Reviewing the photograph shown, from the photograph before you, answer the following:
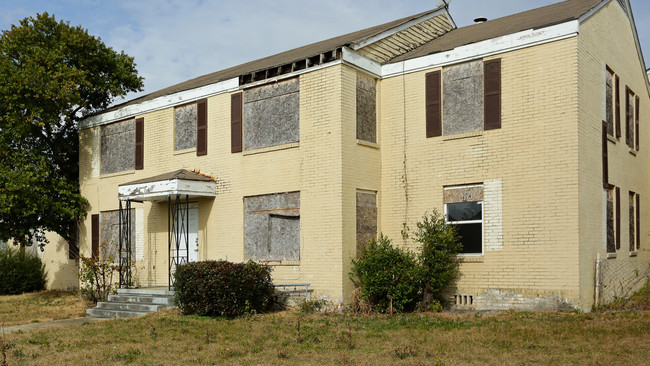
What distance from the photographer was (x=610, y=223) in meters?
15.7

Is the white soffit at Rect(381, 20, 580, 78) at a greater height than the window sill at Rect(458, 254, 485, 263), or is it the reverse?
the white soffit at Rect(381, 20, 580, 78)

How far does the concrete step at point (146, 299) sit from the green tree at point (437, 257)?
6.12 metres

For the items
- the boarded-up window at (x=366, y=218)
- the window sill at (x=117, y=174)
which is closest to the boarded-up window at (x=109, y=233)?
the window sill at (x=117, y=174)

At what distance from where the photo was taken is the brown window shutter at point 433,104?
15336mm

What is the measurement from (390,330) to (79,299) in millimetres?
12181

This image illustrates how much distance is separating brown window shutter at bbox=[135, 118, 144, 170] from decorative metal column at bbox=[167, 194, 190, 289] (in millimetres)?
2014

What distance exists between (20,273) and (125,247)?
704 centimetres

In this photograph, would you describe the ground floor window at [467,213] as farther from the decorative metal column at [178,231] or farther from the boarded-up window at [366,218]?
the decorative metal column at [178,231]

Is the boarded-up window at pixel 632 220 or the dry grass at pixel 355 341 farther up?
the boarded-up window at pixel 632 220

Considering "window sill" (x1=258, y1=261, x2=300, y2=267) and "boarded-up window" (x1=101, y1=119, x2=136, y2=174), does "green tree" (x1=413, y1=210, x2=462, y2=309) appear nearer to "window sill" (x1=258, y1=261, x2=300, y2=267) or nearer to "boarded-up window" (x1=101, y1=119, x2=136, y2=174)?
"window sill" (x1=258, y1=261, x2=300, y2=267)

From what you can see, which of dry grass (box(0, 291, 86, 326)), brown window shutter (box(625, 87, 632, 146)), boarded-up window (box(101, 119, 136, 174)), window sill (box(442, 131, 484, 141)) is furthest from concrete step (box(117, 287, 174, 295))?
brown window shutter (box(625, 87, 632, 146))

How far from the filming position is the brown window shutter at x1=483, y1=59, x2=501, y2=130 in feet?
47.5

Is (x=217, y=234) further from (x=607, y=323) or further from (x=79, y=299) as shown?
(x=607, y=323)

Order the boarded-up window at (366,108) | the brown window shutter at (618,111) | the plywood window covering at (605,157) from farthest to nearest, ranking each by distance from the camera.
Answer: the brown window shutter at (618,111)
the boarded-up window at (366,108)
the plywood window covering at (605,157)
